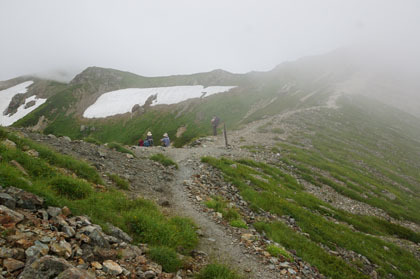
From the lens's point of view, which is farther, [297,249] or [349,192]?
[349,192]

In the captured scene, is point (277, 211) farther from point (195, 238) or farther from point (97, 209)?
point (97, 209)

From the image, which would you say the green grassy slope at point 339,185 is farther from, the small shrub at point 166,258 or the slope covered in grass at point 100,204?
the small shrub at point 166,258

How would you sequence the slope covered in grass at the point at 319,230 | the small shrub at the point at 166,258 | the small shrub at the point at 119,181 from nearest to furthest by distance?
the small shrub at the point at 166,258
the slope covered in grass at the point at 319,230
the small shrub at the point at 119,181

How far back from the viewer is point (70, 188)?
8219 millimetres

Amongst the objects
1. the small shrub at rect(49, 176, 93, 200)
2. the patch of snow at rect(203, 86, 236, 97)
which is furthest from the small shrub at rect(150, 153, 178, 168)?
the patch of snow at rect(203, 86, 236, 97)

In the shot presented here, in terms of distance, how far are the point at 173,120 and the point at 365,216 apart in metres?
63.8

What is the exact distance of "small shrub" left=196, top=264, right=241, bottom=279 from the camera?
6578 millimetres

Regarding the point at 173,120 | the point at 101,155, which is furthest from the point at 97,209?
the point at 173,120

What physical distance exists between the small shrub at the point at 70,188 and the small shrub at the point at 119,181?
2.65 meters

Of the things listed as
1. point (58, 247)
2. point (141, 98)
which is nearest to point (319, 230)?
point (58, 247)

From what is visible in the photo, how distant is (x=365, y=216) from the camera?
18484mm

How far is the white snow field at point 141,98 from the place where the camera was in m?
90.1

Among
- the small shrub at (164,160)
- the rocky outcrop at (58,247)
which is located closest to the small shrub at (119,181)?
the rocky outcrop at (58,247)

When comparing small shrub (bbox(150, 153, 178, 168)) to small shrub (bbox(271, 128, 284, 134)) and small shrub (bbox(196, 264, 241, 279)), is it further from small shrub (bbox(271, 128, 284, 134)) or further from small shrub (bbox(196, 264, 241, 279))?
small shrub (bbox(271, 128, 284, 134))
